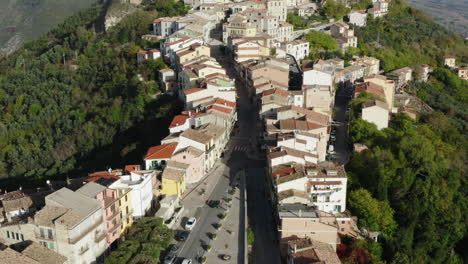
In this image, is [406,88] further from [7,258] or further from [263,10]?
[7,258]

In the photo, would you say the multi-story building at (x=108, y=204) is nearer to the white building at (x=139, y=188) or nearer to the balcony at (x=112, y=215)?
the balcony at (x=112, y=215)

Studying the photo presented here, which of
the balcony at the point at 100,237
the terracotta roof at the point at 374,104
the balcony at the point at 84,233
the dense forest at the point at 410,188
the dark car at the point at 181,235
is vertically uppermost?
the terracotta roof at the point at 374,104

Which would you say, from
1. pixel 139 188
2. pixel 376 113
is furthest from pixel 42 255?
pixel 376 113

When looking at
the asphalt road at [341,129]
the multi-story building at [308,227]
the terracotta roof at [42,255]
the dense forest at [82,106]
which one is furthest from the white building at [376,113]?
the terracotta roof at [42,255]

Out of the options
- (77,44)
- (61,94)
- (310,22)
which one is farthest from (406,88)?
(77,44)

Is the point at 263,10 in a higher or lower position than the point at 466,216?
higher

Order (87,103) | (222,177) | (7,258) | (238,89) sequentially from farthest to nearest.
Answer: (87,103) < (238,89) < (222,177) < (7,258)
